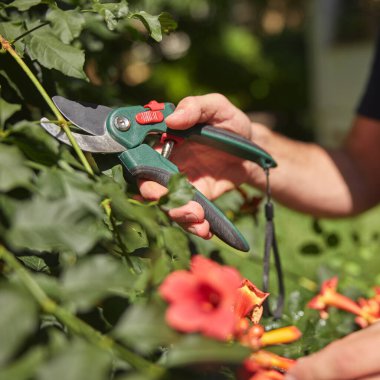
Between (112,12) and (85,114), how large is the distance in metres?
0.21

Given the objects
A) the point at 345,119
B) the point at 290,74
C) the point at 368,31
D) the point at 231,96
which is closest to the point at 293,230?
the point at 345,119

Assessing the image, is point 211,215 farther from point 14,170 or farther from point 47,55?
point 14,170

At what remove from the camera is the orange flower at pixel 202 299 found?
0.61 metres

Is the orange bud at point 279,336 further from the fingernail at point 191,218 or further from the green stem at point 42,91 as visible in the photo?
the green stem at point 42,91

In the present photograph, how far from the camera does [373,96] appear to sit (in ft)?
7.86

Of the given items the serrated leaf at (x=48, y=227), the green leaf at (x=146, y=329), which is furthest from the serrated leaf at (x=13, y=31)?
the green leaf at (x=146, y=329)

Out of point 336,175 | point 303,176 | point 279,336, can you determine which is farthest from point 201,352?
point 336,175

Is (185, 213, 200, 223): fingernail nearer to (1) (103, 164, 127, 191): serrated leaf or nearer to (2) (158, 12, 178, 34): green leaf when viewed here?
(1) (103, 164, 127, 191): serrated leaf

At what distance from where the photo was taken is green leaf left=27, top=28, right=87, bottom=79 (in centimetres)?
116

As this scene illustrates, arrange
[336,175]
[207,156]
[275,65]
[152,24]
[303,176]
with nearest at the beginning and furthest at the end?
[152,24]
[207,156]
[303,176]
[336,175]
[275,65]

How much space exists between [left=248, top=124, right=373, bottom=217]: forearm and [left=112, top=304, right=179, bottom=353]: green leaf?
1.48 metres

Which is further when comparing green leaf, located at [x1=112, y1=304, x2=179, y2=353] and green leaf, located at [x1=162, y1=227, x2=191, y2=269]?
green leaf, located at [x1=162, y1=227, x2=191, y2=269]

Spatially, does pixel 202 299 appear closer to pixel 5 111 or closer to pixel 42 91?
pixel 5 111

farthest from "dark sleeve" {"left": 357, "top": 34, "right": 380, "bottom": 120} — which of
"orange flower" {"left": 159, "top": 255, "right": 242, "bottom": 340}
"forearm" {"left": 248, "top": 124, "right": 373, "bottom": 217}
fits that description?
"orange flower" {"left": 159, "top": 255, "right": 242, "bottom": 340}
